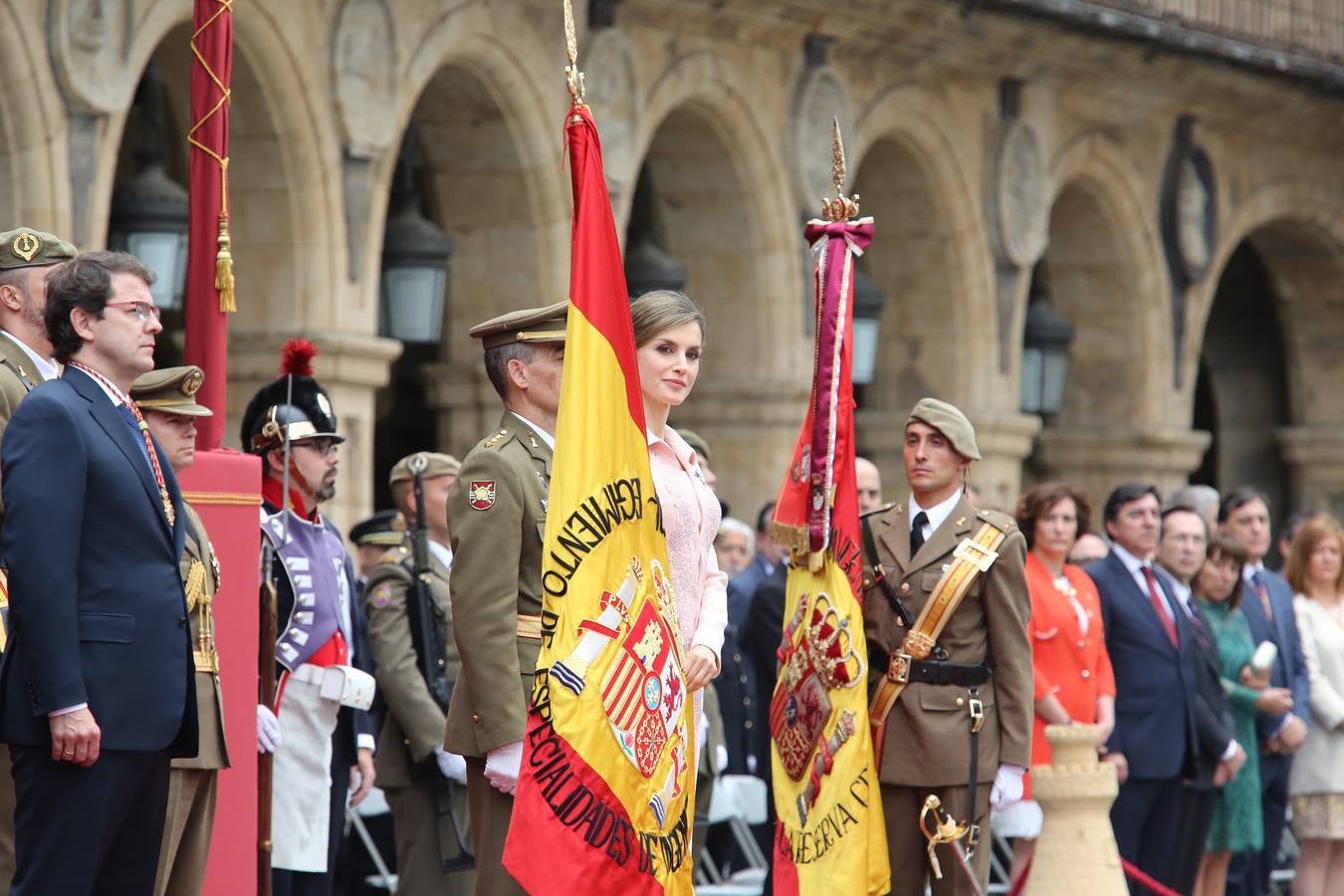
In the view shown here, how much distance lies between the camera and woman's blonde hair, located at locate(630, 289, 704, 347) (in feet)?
18.0

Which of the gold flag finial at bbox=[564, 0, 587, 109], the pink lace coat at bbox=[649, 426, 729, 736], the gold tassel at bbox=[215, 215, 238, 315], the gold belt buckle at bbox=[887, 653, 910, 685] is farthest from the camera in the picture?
the gold belt buckle at bbox=[887, 653, 910, 685]

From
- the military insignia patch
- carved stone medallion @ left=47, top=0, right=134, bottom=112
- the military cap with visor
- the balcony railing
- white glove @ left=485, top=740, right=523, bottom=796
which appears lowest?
white glove @ left=485, top=740, right=523, bottom=796

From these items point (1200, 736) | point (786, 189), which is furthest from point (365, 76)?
point (1200, 736)

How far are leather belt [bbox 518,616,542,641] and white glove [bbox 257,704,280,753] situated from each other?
1.29 metres

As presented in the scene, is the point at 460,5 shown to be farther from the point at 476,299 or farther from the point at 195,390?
the point at 195,390

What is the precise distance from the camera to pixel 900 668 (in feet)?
22.5

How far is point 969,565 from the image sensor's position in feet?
22.5

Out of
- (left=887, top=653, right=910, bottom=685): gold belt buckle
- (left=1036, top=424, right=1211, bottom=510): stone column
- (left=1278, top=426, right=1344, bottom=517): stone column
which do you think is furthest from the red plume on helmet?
(left=1278, top=426, right=1344, bottom=517): stone column

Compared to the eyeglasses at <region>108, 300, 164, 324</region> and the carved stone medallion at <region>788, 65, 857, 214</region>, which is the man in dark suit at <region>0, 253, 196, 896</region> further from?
the carved stone medallion at <region>788, 65, 857, 214</region>

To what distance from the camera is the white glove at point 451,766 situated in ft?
23.1

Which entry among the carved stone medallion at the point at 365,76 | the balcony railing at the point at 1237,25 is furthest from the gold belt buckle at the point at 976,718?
the balcony railing at the point at 1237,25

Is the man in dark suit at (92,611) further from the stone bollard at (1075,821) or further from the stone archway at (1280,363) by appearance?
the stone archway at (1280,363)

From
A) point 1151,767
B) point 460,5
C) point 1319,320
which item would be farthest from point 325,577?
point 1319,320

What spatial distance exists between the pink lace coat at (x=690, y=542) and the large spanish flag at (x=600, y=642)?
0.69ft
